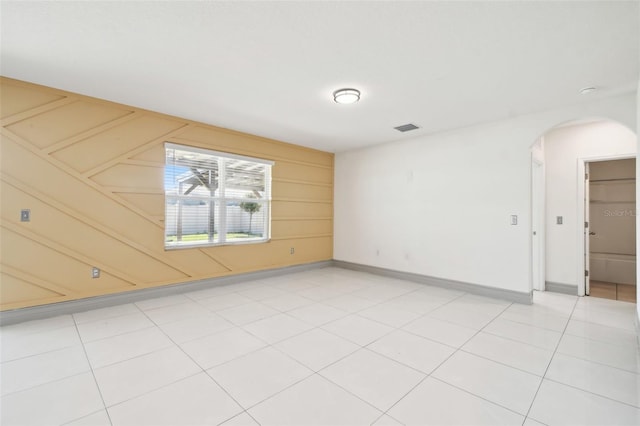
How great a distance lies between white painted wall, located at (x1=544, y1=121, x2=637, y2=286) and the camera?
4230 mm

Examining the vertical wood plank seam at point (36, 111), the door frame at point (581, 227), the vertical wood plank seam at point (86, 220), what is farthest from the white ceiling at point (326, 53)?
the door frame at point (581, 227)

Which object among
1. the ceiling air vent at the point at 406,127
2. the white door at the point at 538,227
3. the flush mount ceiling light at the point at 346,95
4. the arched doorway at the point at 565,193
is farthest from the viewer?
the white door at the point at 538,227

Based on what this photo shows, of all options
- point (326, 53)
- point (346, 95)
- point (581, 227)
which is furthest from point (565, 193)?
point (326, 53)

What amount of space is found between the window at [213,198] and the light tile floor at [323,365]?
121 cm

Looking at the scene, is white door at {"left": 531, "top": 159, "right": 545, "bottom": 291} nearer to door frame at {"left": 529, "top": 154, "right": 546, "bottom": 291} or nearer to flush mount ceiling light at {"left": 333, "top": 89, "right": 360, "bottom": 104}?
door frame at {"left": 529, "top": 154, "right": 546, "bottom": 291}

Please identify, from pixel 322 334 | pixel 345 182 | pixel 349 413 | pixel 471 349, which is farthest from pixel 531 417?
pixel 345 182

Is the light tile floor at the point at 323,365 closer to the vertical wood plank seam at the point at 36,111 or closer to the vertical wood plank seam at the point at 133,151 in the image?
the vertical wood plank seam at the point at 133,151

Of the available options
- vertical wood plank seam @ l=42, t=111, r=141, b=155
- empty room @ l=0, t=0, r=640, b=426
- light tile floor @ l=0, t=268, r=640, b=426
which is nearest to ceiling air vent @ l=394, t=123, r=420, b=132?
empty room @ l=0, t=0, r=640, b=426

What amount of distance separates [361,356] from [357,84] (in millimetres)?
2750

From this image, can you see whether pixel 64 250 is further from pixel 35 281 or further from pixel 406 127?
pixel 406 127

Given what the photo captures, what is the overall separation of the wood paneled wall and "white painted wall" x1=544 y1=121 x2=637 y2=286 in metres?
5.37

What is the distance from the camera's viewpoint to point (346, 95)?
3.25 metres

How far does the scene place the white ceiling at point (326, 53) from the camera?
78.4 inches

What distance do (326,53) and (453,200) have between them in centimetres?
333
